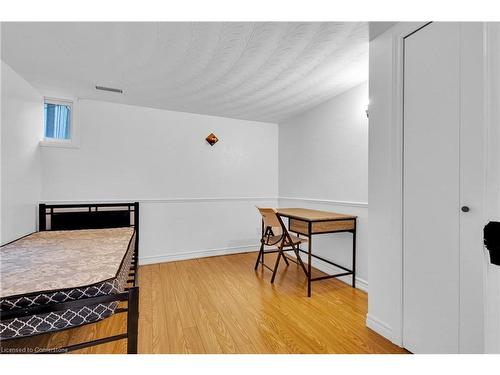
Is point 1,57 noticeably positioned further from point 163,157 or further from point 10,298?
point 10,298

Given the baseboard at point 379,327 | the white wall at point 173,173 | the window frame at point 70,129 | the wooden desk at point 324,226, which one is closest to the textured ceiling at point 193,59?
the window frame at point 70,129

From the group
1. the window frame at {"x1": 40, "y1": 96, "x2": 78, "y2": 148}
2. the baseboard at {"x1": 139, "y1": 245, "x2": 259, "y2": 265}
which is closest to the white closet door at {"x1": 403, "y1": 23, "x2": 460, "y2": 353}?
the baseboard at {"x1": 139, "y1": 245, "x2": 259, "y2": 265}

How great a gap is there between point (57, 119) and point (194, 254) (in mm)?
2509

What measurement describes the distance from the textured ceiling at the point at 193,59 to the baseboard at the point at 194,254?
7.00 feet

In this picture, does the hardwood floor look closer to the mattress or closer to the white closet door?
the white closet door

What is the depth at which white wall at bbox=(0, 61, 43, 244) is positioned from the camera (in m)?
2.10

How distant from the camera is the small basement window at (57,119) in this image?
2916mm

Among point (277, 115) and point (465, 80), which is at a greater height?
point (277, 115)

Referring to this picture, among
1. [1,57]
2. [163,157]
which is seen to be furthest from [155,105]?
[1,57]

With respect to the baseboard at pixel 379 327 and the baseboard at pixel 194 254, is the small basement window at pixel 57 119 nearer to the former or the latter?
the baseboard at pixel 194 254

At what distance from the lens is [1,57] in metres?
2.01

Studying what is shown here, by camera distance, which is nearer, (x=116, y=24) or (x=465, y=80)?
(x=465, y=80)

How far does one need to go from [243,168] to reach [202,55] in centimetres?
214
